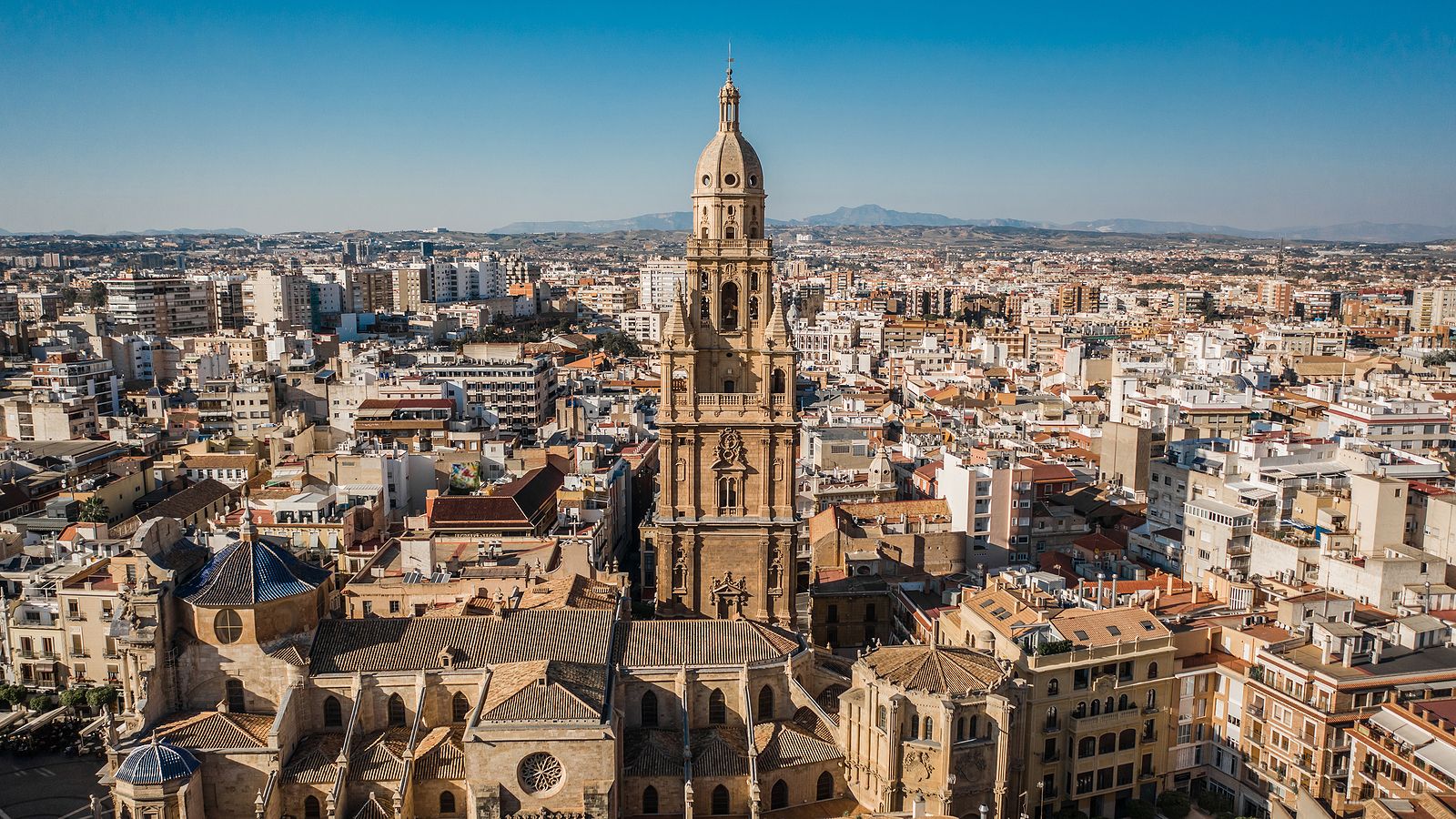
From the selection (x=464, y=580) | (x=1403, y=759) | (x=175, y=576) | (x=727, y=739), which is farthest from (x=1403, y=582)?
(x=175, y=576)

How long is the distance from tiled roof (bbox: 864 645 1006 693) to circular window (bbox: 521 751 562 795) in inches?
380

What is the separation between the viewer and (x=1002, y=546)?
61188mm

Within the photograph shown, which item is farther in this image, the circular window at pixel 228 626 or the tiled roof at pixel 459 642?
the tiled roof at pixel 459 642

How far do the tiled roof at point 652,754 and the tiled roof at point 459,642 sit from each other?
2550 millimetres

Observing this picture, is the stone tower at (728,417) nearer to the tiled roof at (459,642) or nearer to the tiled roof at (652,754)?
the tiled roof at (459,642)

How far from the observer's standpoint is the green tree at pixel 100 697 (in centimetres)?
4353

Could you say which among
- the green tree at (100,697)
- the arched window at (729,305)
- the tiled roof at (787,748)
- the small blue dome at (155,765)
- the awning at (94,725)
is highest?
the arched window at (729,305)

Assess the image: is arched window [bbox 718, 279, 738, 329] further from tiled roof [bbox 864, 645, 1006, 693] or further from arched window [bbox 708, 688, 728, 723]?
arched window [bbox 708, 688, 728, 723]

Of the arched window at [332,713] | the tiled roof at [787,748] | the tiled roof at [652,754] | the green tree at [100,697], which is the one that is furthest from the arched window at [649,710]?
the green tree at [100,697]

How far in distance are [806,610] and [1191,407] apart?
162 ft

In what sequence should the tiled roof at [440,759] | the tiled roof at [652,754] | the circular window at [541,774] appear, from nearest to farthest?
the circular window at [541,774] < the tiled roof at [440,759] < the tiled roof at [652,754]

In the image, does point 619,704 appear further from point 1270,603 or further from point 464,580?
point 1270,603

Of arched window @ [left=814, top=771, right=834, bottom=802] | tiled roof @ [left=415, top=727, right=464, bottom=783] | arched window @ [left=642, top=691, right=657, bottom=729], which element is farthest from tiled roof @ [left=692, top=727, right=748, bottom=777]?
tiled roof @ [left=415, top=727, right=464, bottom=783]

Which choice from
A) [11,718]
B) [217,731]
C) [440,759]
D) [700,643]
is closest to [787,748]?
[700,643]
